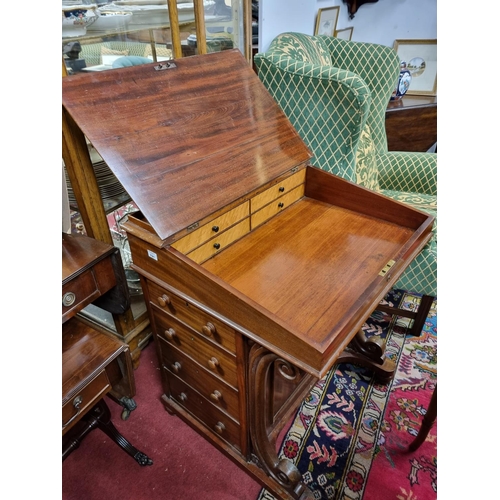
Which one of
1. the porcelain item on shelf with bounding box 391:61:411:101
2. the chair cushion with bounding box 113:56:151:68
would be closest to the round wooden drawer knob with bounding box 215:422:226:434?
the chair cushion with bounding box 113:56:151:68

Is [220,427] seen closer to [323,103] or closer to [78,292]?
[78,292]

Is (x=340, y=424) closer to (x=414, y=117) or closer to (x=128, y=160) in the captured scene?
(x=128, y=160)

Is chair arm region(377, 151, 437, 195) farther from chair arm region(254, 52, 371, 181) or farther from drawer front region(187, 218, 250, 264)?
drawer front region(187, 218, 250, 264)

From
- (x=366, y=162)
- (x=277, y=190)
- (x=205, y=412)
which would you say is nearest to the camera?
(x=277, y=190)

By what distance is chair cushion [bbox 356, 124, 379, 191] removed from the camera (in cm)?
176

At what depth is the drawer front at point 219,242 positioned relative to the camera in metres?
1.06

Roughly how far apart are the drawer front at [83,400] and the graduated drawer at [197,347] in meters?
0.23

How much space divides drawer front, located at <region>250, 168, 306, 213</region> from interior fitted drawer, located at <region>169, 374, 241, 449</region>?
0.70m

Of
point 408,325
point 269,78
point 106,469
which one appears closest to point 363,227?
point 269,78

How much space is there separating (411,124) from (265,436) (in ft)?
7.24

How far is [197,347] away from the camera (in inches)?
45.5

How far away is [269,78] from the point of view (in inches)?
59.9

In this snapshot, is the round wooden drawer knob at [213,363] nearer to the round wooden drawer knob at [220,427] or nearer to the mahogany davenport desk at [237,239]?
the mahogany davenport desk at [237,239]

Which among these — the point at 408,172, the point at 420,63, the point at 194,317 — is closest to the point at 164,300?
the point at 194,317
